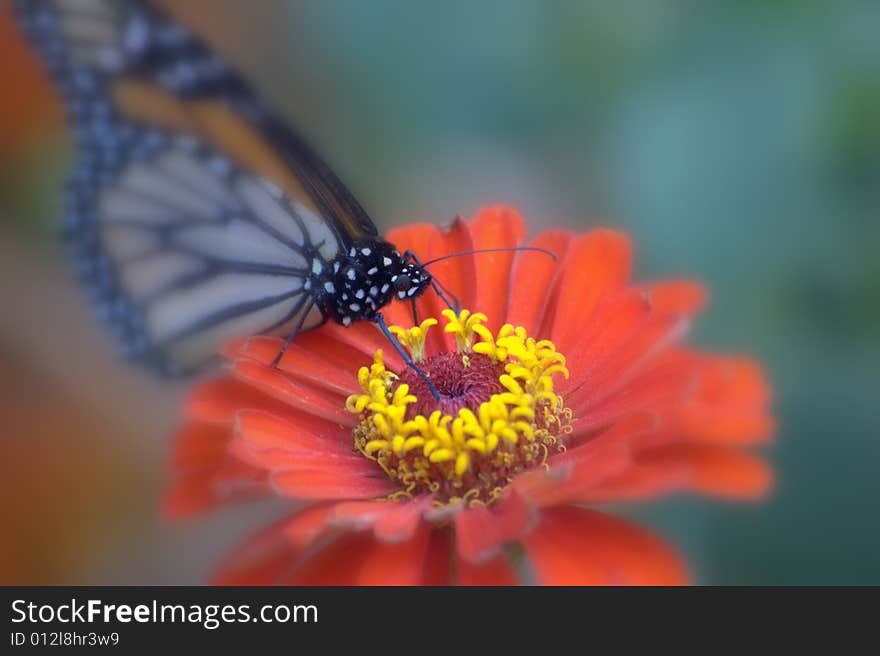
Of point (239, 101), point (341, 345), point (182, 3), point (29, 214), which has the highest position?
point (182, 3)

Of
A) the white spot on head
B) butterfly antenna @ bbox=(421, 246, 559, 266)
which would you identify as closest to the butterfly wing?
the white spot on head

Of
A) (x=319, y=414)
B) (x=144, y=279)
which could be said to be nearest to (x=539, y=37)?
(x=144, y=279)

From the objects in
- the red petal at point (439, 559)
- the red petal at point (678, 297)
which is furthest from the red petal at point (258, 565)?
the red petal at point (678, 297)

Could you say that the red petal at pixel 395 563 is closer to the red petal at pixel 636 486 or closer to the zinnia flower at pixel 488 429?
the zinnia flower at pixel 488 429

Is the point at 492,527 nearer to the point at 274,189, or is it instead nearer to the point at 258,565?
the point at 258,565
